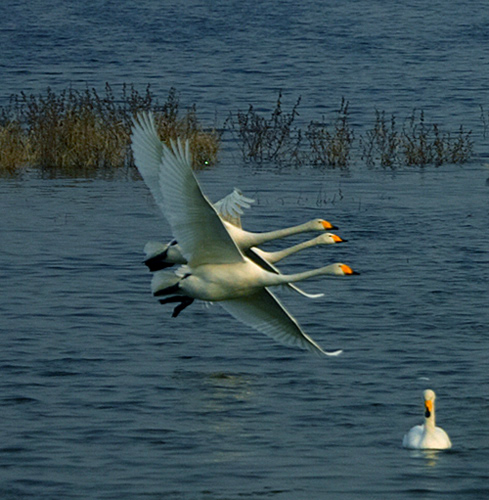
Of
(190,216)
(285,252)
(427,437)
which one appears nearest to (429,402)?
(427,437)

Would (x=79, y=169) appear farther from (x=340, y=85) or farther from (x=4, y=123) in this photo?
(x=340, y=85)

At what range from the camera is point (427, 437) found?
32.8 ft

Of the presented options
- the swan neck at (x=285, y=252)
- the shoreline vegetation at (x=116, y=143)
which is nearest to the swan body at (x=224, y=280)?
the swan neck at (x=285, y=252)

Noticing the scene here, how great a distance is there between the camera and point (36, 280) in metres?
16.3

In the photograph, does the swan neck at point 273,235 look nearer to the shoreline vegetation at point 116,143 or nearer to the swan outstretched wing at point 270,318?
the swan outstretched wing at point 270,318

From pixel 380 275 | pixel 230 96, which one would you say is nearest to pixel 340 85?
pixel 230 96

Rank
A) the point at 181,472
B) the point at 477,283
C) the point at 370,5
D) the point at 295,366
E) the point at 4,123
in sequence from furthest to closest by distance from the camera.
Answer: the point at 370,5 → the point at 4,123 → the point at 477,283 → the point at 295,366 → the point at 181,472

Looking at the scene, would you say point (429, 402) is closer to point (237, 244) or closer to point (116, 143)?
point (237, 244)

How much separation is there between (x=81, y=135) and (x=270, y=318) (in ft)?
41.2

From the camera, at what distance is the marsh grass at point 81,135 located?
23109mm

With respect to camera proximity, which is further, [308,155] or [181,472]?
[308,155]

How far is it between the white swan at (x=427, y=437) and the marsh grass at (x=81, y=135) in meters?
13.3

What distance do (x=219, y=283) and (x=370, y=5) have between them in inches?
2066

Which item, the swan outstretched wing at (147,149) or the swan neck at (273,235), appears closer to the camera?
the swan outstretched wing at (147,149)
